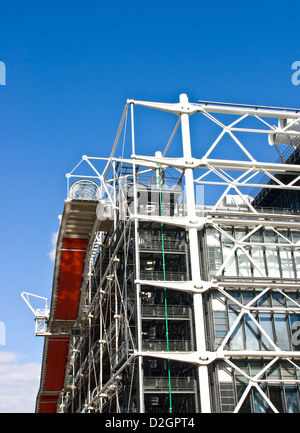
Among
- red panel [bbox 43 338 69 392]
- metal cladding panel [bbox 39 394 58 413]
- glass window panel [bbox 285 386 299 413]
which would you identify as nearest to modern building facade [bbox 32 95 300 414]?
glass window panel [bbox 285 386 299 413]

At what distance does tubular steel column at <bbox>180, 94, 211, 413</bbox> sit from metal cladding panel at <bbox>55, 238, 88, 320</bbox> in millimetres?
10354

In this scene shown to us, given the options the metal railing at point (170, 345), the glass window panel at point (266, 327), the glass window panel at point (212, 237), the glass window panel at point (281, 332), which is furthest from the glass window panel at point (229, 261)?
the metal railing at point (170, 345)

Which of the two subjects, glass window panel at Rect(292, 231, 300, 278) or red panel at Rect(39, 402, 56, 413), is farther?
red panel at Rect(39, 402, 56, 413)

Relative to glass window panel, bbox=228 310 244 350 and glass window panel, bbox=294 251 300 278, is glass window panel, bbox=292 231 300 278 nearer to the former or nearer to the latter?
glass window panel, bbox=294 251 300 278

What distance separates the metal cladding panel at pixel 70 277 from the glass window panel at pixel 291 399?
16.3 meters

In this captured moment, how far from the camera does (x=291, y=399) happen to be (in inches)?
1074

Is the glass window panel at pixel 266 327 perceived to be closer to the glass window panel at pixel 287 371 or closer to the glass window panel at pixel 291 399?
the glass window panel at pixel 287 371

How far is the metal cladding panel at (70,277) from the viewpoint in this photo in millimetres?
37969

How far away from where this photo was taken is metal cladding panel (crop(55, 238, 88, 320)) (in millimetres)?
37969

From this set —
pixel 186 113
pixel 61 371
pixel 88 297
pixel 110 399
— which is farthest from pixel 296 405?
pixel 61 371

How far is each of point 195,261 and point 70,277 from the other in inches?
520

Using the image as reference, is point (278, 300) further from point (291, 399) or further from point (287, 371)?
point (291, 399)

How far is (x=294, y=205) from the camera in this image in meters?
35.0
